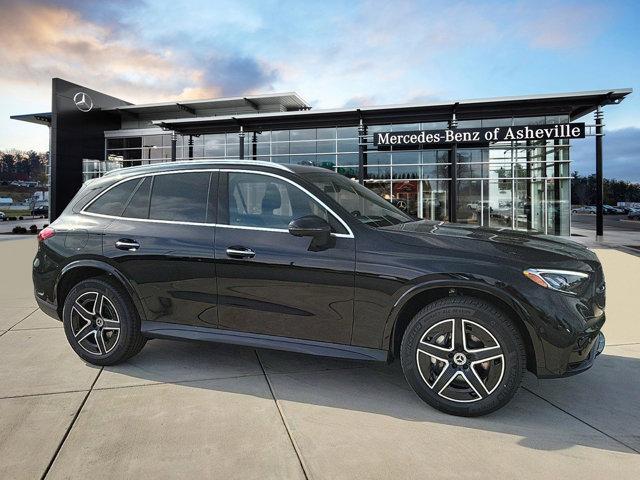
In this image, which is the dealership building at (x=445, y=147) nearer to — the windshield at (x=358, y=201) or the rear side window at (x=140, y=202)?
the windshield at (x=358, y=201)

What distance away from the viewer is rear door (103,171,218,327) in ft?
13.2

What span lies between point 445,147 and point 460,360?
20506mm

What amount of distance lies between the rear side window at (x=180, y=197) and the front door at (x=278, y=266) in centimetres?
21

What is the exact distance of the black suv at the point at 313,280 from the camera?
3.29m

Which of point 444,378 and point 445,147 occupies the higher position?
point 445,147

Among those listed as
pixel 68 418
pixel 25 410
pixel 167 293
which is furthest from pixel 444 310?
pixel 25 410

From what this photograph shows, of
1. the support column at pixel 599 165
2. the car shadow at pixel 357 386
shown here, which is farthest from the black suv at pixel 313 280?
the support column at pixel 599 165

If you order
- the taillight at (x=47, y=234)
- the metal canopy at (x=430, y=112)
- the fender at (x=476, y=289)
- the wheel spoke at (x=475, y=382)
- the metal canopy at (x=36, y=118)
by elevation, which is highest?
the metal canopy at (x=36, y=118)

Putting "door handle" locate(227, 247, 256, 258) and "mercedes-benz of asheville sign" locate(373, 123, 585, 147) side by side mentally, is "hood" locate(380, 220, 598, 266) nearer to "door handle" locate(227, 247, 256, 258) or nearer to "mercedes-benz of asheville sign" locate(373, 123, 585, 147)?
"door handle" locate(227, 247, 256, 258)

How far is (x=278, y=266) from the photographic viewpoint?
3730mm

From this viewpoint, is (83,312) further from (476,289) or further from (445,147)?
(445,147)

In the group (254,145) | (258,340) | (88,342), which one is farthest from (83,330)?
(254,145)

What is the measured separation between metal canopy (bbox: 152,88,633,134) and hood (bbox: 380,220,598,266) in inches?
708

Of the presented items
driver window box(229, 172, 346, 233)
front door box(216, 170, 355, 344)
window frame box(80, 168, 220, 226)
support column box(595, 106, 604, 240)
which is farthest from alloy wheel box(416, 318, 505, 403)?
support column box(595, 106, 604, 240)
